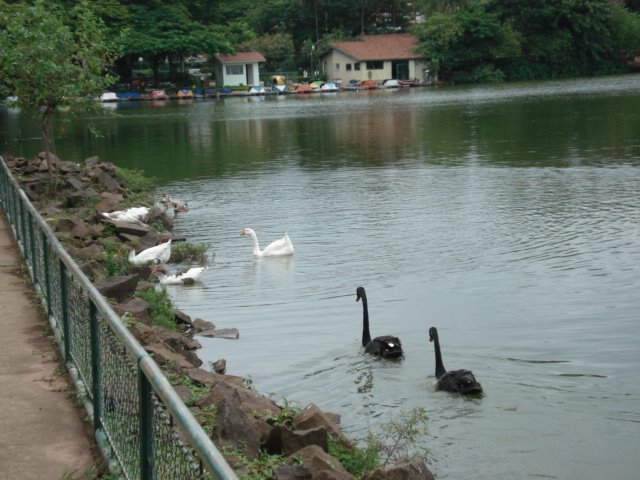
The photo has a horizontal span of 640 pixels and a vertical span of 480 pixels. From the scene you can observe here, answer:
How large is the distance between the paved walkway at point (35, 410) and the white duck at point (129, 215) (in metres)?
9.10

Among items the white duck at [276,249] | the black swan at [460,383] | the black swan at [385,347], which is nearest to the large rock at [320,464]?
the black swan at [460,383]

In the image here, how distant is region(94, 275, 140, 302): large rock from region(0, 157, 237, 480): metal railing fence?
1343mm

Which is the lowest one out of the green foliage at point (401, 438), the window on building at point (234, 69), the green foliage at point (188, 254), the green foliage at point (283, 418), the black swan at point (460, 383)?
the green foliage at point (401, 438)

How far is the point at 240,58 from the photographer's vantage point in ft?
317

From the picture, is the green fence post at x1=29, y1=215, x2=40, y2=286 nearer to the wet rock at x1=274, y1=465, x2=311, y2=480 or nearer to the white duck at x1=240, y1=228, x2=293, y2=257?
the wet rock at x1=274, y1=465, x2=311, y2=480

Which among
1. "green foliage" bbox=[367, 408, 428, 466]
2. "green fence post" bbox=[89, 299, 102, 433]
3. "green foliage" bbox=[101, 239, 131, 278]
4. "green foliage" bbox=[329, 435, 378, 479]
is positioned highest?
"green fence post" bbox=[89, 299, 102, 433]

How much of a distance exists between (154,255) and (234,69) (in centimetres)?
8284

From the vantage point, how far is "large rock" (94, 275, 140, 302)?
11500 mm

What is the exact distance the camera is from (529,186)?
25188 millimetres

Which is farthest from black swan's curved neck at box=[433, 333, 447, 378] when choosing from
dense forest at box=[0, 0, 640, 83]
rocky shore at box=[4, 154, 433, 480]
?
dense forest at box=[0, 0, 640, 83]

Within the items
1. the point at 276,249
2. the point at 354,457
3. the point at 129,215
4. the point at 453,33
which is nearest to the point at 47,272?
the point at 354,457

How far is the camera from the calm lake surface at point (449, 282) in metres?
10.0

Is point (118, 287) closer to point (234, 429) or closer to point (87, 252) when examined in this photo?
point (87, 252)

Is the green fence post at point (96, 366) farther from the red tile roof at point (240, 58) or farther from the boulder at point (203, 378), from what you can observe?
the red tile roof at point (240, 58)
